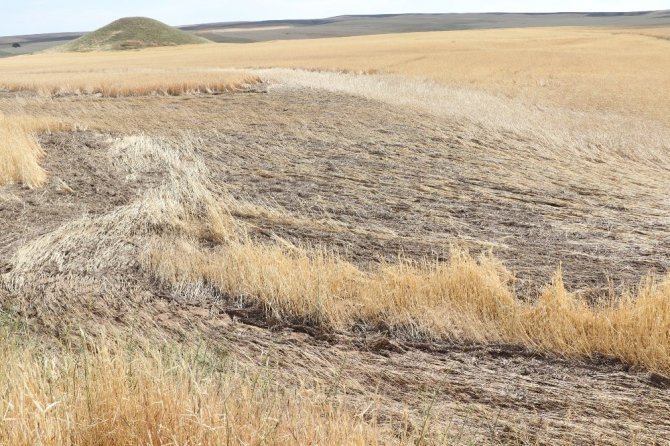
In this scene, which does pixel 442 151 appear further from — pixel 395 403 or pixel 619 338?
pixel 395 403

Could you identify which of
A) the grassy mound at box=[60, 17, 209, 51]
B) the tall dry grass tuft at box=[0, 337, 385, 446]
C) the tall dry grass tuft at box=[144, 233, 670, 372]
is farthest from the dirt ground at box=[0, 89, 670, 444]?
the grassy mound at box=[60, 17, 209, 51]

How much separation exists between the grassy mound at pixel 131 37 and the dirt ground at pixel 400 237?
90.7 m

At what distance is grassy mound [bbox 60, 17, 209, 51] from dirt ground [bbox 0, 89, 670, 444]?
90.7 meters

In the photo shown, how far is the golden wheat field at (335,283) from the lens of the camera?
356cm

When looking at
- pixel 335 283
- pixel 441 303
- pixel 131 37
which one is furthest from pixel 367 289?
pixel 131 37

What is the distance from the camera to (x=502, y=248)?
24.2ft

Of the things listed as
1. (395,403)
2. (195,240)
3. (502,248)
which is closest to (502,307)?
(395,403)

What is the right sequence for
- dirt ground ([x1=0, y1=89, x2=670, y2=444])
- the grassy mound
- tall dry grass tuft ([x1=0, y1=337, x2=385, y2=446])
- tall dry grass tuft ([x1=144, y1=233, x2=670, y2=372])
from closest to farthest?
tall dry grass tuft ([x1=0, y1=337, x2=385, y2=446]), dirt ground ([x1=0, y1=89, x2=670, y2=444]), tall dry grass tuft ([x1=144, y1=233, x2=670, y2=372]), the grassy mound

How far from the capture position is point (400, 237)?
780 cm

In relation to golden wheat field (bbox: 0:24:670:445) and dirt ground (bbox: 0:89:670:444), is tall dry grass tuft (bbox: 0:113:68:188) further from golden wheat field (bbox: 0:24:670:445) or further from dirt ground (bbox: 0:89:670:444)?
dirt ground (bbox: 0:89:670:444)

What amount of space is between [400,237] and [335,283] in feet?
6.79

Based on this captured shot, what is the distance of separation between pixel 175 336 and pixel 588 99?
68.6 ft

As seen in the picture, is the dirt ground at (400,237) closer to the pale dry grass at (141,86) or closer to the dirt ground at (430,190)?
the dirt ground at (430,190)

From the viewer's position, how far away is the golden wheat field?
140 inches
